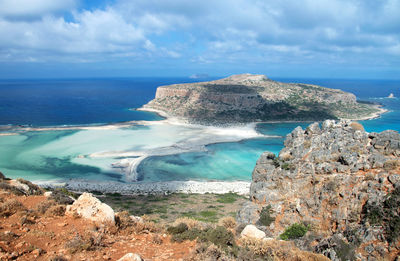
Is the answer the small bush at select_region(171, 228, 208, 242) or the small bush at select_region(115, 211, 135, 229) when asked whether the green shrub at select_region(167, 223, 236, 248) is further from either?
the small bush at select_region(115, 211, 135, 229)

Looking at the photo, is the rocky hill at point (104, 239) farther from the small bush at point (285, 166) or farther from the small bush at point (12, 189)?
the small bush at point (285, 166)

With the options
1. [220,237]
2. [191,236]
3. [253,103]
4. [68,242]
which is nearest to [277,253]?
[220,237]

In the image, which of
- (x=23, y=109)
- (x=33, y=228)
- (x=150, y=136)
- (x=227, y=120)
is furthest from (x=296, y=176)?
(x=23, y=109)

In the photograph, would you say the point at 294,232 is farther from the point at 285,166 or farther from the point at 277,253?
the point at 285,166

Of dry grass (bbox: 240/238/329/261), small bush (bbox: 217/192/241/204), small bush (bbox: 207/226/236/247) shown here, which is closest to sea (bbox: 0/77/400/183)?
small bush (bbox: 217/192/241/204)

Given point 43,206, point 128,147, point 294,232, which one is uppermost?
point 43,206

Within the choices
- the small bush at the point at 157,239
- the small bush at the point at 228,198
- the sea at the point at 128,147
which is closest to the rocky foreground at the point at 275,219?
the small bush at the point at 157,239
